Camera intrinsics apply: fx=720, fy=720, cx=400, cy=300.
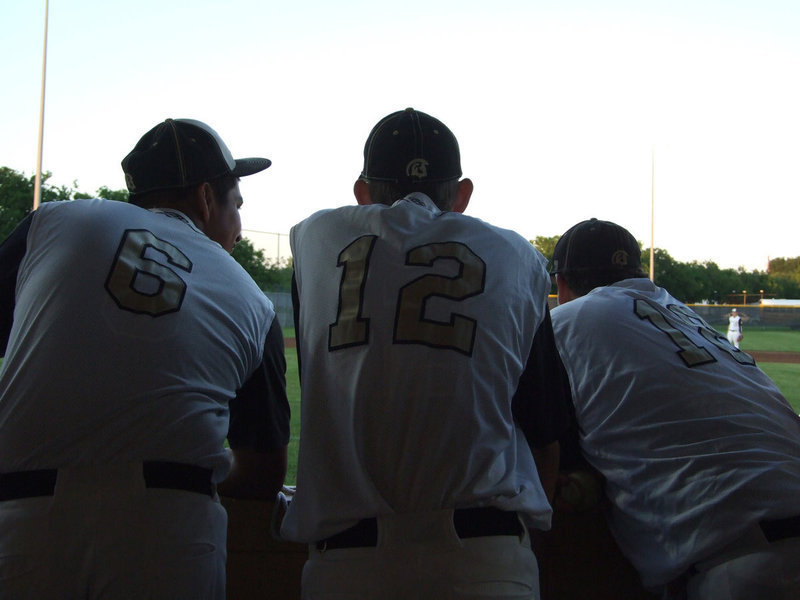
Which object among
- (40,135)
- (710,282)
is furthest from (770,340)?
(40,135)

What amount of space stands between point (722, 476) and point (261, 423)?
3.60 ft

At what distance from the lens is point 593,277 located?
7.52ft

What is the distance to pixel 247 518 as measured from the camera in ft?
5.78

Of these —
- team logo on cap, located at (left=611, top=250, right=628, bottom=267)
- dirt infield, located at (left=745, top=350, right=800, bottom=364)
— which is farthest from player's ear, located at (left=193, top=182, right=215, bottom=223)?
dirt infield, located at (left=745, top=350, right=800, bottom=364)

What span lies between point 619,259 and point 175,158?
135 cm

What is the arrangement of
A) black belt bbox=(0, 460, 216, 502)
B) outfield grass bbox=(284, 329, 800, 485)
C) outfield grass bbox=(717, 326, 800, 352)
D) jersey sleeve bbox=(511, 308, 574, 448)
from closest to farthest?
black belt bbox=(0, 460, 216, 502), jersey sleeve bbox=(511, 308, 574, 448), outfield grass bbox=(284, 329, 800, 485), outfield grass bbox=(717, 326, 800, 352)

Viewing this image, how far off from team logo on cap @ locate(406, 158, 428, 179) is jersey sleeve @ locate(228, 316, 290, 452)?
0.49 meters

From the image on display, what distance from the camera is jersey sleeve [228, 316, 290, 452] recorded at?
1.68 meters

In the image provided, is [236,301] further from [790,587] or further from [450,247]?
[790,587]

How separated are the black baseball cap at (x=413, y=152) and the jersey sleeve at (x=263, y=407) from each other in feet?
1.51

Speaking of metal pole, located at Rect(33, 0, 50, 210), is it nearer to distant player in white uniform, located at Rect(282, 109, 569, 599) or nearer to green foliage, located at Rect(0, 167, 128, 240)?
green foliage, located at Rect(0, 167, 128, 240)

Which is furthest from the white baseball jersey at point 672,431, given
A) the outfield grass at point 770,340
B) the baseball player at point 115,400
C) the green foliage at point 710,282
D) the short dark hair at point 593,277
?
the green foliage at point 710,282

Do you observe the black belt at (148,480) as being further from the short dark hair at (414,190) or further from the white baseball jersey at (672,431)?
the white baseball jersey at (672,431)

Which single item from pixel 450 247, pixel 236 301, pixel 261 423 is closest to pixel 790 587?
pixel 450 247
